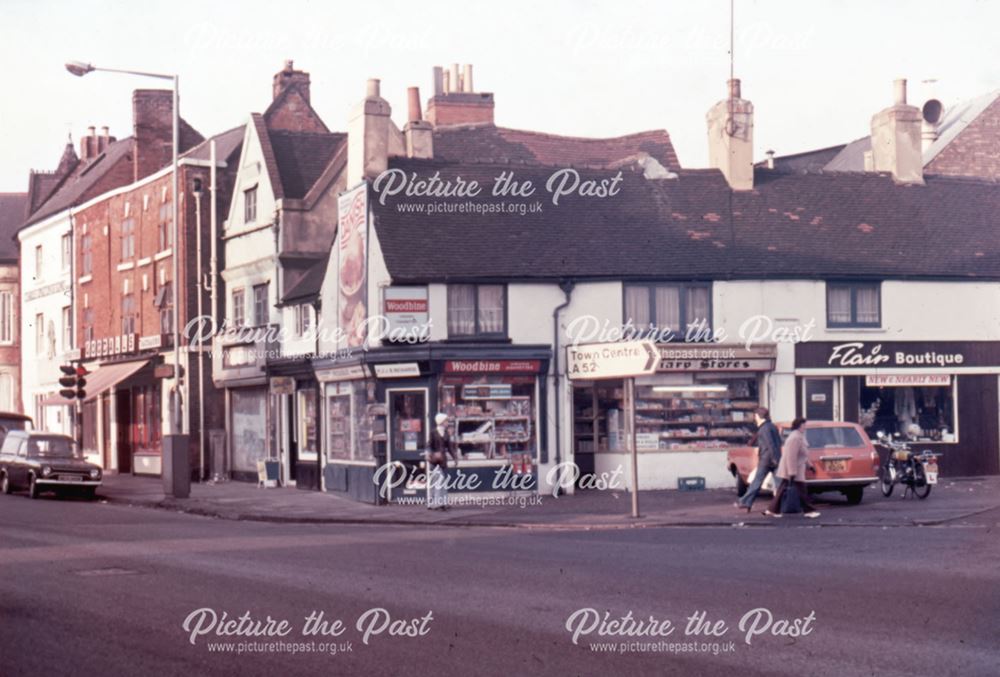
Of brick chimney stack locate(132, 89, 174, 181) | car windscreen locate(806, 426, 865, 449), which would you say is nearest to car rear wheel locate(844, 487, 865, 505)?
car windscreen locate(806, 426, 865, 449)

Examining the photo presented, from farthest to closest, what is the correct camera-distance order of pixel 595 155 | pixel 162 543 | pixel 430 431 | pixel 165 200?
pixel 595 155
pixel 165 200
pixel 430 431
pixel 162 543

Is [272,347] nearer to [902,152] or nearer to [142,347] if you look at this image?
[142,347]

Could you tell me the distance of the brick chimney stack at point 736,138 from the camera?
33000mm

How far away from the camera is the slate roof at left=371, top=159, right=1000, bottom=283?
30.2 metres

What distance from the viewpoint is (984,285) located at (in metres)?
31.7

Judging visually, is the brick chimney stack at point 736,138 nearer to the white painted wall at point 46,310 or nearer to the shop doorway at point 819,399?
the shop doorway at point 819,399

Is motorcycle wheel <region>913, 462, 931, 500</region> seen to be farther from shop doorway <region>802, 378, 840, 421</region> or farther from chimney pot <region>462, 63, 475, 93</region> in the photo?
chimney pot <region>462, 63, 475, 93</region>

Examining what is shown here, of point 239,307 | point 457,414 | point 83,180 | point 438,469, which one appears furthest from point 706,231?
point 83,180

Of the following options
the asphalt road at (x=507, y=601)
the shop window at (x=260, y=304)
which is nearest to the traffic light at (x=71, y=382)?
the shop window at (x=260, y=304)

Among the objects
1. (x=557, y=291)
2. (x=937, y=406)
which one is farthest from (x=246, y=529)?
(x=937, y=406)

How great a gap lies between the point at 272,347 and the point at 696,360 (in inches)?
482

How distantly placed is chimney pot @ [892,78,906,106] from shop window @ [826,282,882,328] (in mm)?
5888

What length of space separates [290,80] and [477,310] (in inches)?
706

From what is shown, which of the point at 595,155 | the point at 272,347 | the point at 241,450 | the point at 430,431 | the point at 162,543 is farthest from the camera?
the point at 595,155
